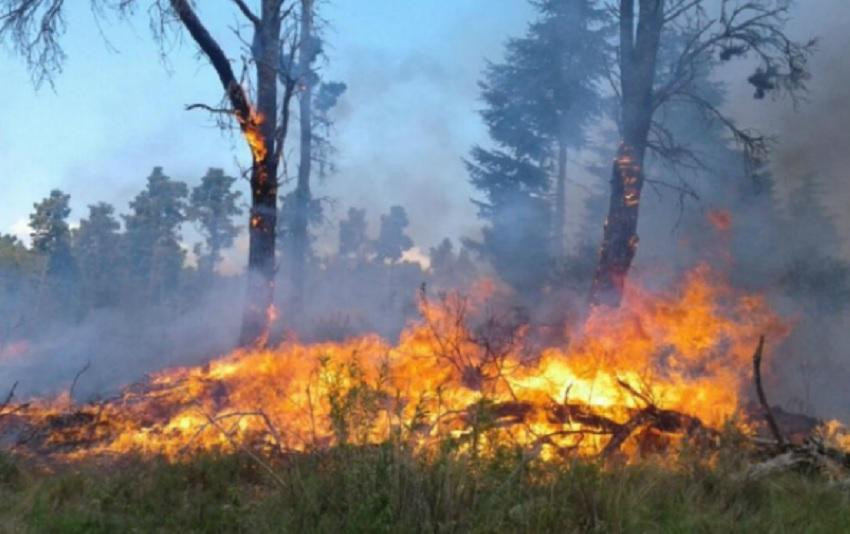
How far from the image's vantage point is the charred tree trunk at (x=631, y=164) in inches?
468

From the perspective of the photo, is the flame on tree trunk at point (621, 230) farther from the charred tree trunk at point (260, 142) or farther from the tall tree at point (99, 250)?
the tall tree at point (99, 250)

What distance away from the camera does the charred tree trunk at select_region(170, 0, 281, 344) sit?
10781mm

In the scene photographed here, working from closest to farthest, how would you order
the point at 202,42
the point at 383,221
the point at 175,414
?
the point at 175,414
the point at 202,42
the point at 383,221

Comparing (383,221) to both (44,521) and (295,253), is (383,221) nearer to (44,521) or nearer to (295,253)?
(295,253)

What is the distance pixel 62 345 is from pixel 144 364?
618cm

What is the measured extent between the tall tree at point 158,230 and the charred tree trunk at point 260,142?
146 ft

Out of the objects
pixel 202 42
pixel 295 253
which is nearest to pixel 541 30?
pixel 295 253

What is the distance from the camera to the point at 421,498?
3.93m

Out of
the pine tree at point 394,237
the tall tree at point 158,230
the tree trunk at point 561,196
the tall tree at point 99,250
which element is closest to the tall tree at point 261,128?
the tree trunk at point 561,196

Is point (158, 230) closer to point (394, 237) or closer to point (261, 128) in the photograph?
point (394, 237)

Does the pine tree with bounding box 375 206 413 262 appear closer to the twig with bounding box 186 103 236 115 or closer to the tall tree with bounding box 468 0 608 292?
the tall tree with bounding box 468 0 608 292

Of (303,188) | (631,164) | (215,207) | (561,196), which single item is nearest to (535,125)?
(561,196)

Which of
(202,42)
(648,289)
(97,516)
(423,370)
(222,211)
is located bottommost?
(97,516)

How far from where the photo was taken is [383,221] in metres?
75.8
